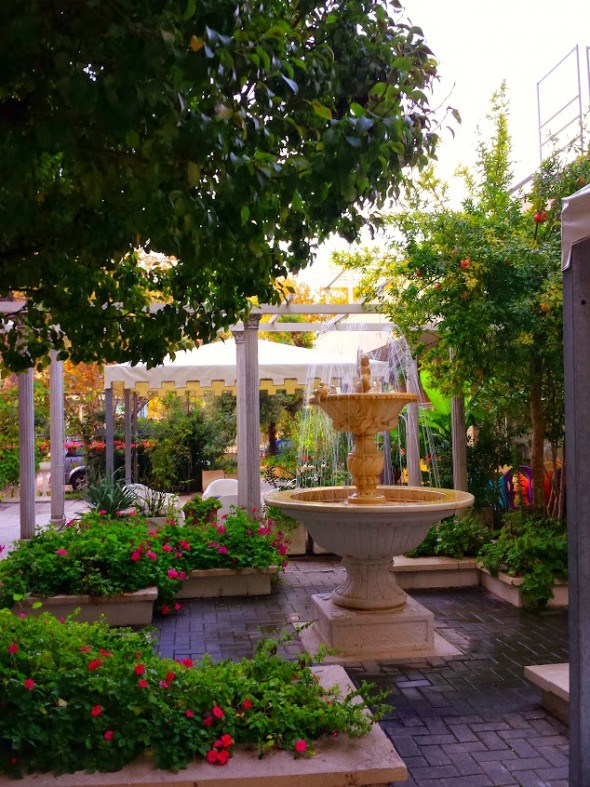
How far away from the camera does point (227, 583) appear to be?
7574 mm

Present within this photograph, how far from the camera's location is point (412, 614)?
230 inches

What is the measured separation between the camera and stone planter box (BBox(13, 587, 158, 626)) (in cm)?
635

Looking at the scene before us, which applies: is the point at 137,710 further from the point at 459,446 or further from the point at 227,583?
the point at 459,446

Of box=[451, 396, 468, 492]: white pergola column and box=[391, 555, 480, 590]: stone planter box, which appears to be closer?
box=[391, 555, 480, 590]: stone planter box

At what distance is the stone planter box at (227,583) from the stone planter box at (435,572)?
51.3 inches

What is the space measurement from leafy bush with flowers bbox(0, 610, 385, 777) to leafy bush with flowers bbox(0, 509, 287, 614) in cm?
241

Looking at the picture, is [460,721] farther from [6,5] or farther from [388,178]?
[6,5]

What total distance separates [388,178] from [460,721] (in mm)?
3140

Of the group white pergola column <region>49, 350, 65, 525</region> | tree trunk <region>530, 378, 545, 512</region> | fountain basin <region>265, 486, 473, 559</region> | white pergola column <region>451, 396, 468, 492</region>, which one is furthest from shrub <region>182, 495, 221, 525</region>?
tree trunk <region>530, 378, 545, 512</region>

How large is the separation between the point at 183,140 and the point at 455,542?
6644 mm

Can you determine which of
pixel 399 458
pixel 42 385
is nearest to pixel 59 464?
pixel 399 458

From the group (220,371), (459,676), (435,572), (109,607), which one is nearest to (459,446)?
(435,572)

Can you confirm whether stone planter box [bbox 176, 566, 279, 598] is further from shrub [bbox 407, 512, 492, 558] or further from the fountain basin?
the fountain basin

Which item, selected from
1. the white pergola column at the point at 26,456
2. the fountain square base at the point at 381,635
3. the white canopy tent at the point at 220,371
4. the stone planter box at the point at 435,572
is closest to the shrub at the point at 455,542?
the stone planter box at the point at 435,572
